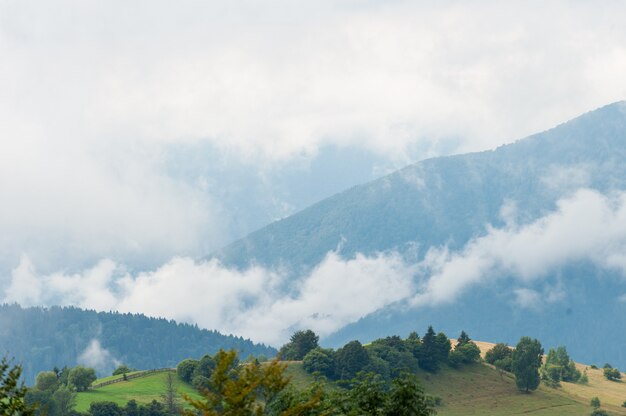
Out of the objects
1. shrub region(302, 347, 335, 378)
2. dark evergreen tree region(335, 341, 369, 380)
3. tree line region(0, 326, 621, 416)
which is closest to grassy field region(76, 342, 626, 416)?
shrub region(302, 347, 335, 378)

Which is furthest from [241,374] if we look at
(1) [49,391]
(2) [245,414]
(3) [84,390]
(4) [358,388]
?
(3) [84,390]

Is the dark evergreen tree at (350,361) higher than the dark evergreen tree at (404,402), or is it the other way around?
the dark evergreen tree at (350,361)

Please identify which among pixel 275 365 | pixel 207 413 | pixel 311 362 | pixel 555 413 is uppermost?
pixel 311 362

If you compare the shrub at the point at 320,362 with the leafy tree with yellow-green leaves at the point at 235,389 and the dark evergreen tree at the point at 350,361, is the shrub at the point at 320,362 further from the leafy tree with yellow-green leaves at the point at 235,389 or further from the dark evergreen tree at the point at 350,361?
the leafy tree with yellow-green leaves at the point at 235,389

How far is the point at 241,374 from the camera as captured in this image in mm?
47469

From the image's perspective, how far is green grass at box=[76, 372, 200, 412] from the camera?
165m

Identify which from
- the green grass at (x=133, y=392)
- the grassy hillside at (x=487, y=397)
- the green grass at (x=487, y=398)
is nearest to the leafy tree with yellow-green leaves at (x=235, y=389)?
the green grass at (x=133, y=392)

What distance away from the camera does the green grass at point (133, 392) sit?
165 metres

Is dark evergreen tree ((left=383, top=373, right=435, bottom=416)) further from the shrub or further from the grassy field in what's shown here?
the shrub

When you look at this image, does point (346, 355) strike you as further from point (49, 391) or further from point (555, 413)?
point (49, 391)

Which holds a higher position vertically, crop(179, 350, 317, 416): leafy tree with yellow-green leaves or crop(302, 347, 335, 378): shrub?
crop(302, 347, 335, 378): shrub

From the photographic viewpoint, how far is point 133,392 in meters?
175

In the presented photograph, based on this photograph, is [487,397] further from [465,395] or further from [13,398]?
[13,398]

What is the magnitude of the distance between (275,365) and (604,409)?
151142 millimetres
